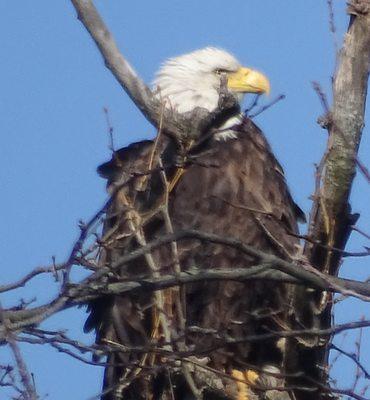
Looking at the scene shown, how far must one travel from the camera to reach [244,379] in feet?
19.1

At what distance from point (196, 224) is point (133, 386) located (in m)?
0.81

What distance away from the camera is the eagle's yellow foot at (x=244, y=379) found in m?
5.70

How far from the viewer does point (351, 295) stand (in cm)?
370

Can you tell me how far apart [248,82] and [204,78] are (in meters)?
0.23

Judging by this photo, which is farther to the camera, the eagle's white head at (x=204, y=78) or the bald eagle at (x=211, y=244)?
the eagle's white head at (x=204, y=78)

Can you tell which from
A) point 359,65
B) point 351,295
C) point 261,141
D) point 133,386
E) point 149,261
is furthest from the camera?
point 261,141

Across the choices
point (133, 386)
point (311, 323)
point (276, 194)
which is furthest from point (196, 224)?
point (311, 323)

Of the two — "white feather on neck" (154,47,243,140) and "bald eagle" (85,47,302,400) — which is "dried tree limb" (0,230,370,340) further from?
"white feather on neck" (154,47,243,140)

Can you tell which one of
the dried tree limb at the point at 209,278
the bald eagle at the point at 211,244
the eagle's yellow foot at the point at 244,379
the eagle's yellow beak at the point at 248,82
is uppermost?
the eagle's yellow beak at the point at 248,82

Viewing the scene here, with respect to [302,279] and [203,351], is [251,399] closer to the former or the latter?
[203,351]

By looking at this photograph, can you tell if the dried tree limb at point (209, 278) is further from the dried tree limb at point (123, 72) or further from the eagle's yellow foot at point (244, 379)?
the eagle's yellow foot at point (244, 379)

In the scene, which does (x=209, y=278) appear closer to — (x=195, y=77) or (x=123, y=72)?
(x=123, y=72)

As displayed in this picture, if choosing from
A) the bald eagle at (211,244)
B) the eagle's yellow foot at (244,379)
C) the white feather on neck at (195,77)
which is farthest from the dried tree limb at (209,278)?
the white feather on neck at (195,77)

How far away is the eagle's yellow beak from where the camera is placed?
694 cm
